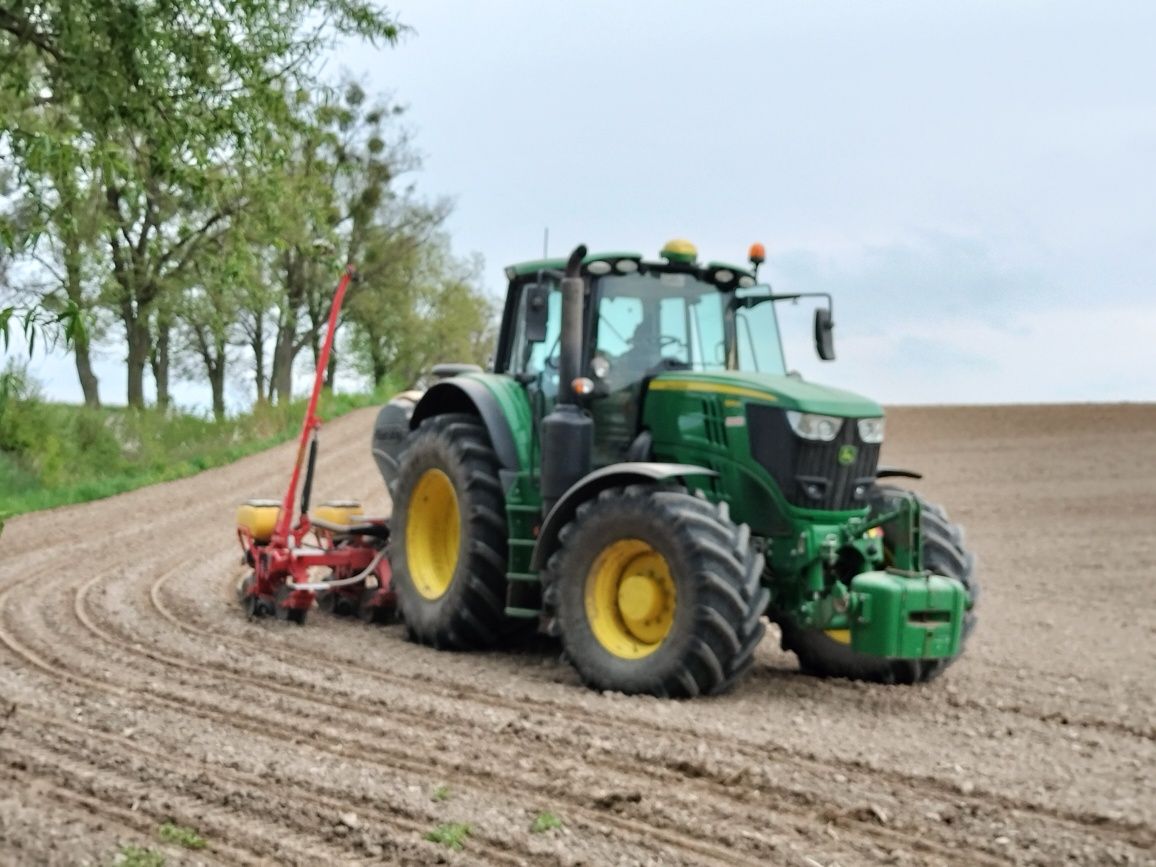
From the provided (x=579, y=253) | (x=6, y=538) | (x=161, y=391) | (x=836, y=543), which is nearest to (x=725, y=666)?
(x=836, y=543)

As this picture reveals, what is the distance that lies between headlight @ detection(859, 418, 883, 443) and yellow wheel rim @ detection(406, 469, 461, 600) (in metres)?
2.82

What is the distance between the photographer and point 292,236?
27.0 metres

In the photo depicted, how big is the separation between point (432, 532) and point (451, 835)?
4563mm

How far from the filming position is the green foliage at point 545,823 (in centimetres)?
511

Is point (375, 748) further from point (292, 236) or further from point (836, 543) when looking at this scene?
point (292, 236)

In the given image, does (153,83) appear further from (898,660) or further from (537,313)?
(898,660)

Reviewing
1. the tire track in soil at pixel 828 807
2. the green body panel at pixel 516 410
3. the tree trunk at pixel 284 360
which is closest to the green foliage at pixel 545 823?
the tire track in soil at pixel 828 807

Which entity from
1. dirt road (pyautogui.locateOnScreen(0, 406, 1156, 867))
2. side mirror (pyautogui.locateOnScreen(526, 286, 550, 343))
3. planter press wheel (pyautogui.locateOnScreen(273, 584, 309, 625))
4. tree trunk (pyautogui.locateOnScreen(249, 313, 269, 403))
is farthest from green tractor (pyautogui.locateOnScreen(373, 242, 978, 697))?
tree trunk (pyautogui.locateOnScreen(249, 313, 269, 403))

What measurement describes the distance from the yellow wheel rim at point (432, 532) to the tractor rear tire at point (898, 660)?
237 cm

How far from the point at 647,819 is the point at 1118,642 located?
19.7ft

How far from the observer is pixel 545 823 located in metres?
5.15

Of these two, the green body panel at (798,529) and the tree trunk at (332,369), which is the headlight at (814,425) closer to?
the green body panel at (798,529)

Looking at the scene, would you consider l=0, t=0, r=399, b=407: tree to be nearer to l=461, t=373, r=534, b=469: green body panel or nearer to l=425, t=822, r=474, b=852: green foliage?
l=461, t=373, r=534, b=469: green body panel

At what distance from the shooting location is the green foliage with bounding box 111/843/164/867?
15.7 ft
